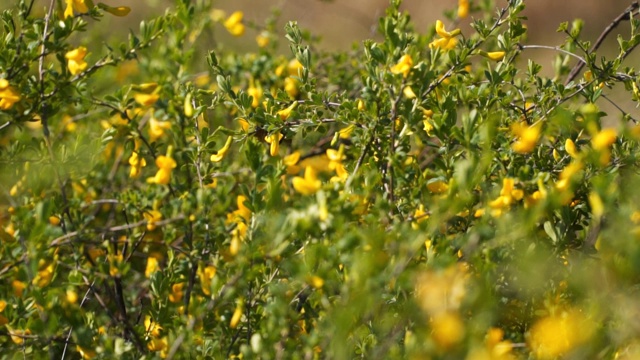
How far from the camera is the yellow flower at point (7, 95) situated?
1502 mm

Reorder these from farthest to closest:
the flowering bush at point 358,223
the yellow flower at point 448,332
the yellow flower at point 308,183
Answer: the yellow flower at point 308,183, the flowering bush at point 358,223, the yellow flower at point 448,332

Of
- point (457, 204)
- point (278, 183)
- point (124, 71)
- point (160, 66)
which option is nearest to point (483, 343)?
point (457, 204)

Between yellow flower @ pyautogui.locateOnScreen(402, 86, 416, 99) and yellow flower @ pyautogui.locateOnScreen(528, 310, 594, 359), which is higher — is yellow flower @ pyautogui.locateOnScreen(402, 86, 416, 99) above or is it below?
above

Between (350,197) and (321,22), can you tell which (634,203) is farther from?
(321,22)

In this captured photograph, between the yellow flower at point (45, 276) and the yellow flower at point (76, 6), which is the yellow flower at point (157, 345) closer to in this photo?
the yellow flower at point (45, 276)

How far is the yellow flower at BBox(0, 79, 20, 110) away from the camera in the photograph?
1.50m

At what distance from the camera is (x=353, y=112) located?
1.52m

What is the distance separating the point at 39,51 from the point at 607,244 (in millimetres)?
1206

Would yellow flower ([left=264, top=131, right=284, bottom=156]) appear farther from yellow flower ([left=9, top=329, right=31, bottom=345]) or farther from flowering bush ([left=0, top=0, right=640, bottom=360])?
yellow flower ([left=9, top=329, right=31, bottom=345])

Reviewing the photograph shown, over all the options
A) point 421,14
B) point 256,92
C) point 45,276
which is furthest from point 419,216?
point 421,14

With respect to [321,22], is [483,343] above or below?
below

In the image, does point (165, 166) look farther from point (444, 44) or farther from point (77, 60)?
point (444, 44)

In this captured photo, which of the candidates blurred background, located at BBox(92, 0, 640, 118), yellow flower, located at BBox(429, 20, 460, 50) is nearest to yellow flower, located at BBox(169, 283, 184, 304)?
yellow flower, located at BBox(429, 20, 460, 50)

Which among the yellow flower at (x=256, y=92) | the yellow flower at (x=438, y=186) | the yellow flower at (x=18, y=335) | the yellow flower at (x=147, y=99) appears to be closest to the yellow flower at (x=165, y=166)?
the yellow flower at (x=147, y=99)
